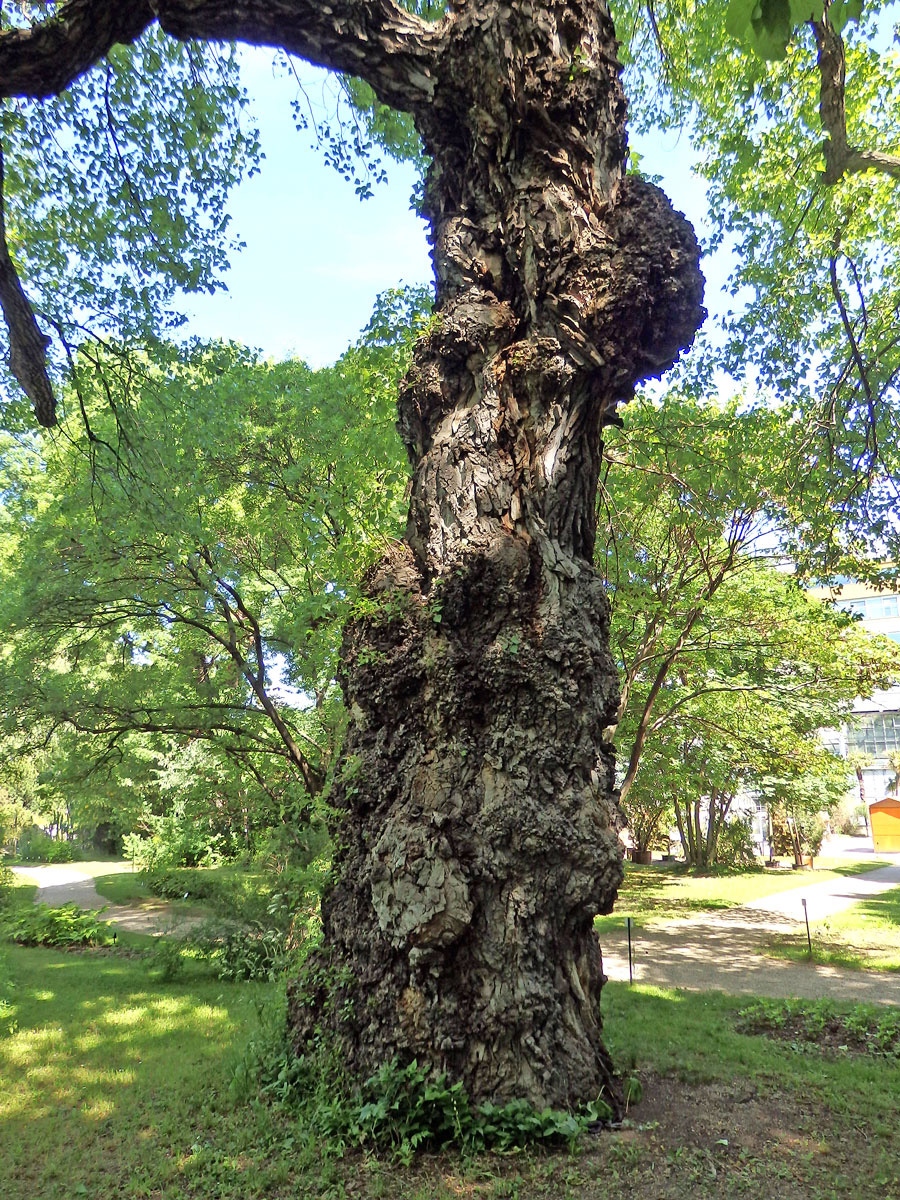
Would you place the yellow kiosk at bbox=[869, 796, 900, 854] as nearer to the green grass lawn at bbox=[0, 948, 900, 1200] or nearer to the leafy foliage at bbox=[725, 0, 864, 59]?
the green grass lawn at bbox=[0, 948, 900, 1200]

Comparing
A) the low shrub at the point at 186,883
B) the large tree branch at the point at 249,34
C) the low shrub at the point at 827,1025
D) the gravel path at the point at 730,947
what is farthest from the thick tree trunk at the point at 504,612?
the gravel path at the point at 730,947

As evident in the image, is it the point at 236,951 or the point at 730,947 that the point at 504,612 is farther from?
the point at 730,947

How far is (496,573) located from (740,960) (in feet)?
30.7

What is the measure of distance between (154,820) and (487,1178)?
14.6 meters

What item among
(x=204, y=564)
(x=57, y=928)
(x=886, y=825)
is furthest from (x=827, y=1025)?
(x=886, y=825)

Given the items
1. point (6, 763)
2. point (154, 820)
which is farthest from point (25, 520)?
point (154, 820)

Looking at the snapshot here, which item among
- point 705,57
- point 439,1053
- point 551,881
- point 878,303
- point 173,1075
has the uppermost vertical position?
point 705,57

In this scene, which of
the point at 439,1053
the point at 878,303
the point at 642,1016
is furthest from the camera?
the point at 878,303

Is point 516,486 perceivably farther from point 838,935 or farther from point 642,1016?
point 838,935

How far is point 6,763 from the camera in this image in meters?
11.3

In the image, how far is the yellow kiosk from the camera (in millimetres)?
33562

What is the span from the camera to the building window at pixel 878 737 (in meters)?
52.3

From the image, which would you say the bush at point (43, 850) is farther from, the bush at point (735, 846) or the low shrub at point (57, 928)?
the bush at point (735, 846)

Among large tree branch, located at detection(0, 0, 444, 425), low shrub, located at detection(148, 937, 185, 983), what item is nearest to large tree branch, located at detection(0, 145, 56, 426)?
large tree branch, located at detection(0, 0, 444, 425)
